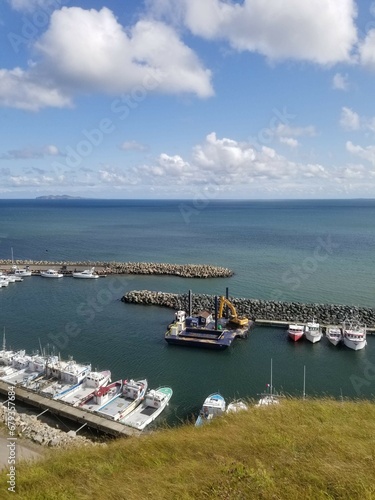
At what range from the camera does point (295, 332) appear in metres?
35.4

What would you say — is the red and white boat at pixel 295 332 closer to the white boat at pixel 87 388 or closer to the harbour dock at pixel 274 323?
the harbour dock at pixel 274 323

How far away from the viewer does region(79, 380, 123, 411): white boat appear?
79.1 ft

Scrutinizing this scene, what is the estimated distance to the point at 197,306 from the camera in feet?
150

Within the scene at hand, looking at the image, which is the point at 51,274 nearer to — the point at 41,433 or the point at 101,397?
the point at 101,397

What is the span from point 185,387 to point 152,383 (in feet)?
8.17

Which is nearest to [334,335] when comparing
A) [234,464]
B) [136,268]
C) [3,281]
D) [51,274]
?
[234,464]

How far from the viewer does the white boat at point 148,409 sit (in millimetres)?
22778

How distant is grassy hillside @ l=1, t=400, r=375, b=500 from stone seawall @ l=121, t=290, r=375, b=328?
30834 mm

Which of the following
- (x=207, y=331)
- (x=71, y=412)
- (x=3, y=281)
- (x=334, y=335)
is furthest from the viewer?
(x=3, y=281)

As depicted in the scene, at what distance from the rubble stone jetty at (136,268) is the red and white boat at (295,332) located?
2651 cm

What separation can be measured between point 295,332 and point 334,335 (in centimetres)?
356

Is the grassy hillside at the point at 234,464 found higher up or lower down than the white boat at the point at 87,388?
higher up

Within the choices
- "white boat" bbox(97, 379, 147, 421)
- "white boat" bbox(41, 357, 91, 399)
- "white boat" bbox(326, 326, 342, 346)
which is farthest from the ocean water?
"white boat" bbox(41, 357, 91, 399)

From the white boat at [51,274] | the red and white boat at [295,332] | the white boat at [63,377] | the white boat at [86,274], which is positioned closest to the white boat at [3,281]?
the white boat at [51,274]
